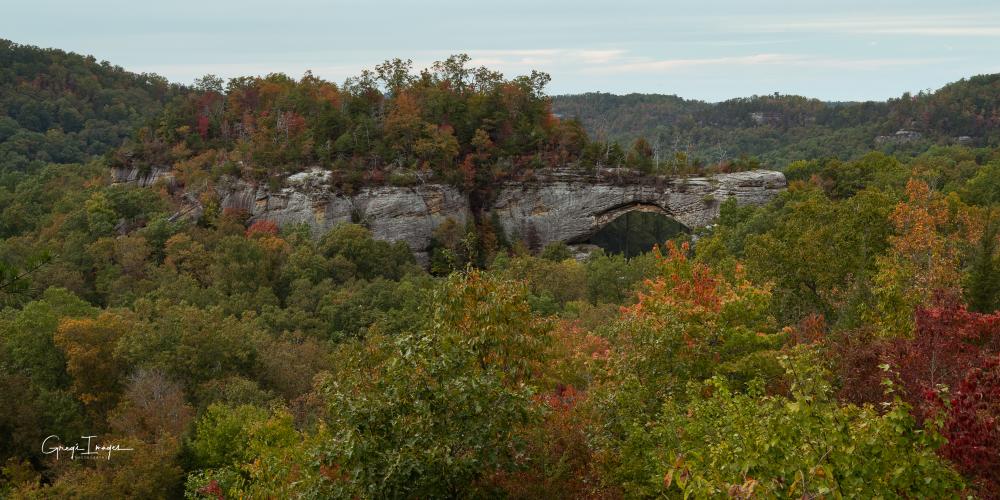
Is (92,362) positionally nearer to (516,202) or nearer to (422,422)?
(422,422)

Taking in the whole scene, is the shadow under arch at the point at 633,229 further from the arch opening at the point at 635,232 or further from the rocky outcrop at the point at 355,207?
the rocky outcrop at the point at 355,207

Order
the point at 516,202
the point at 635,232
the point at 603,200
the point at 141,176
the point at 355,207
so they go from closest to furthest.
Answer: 1. the point at 355,207
2. the point at 603,200
3. the point at 516,202
4. the point at 635,232
5. the point at 141,176

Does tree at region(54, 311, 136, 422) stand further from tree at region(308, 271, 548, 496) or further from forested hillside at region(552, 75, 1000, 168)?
forested hillside at region(552, 75, 1000, 168)

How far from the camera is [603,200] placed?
169ft

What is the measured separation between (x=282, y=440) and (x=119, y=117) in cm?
9529

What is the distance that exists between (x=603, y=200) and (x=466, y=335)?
41723 mm

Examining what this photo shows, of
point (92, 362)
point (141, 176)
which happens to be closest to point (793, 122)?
point (141, 176)

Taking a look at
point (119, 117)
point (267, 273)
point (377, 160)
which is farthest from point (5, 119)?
point (267, 273)

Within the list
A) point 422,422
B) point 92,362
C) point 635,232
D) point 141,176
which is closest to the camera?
point 422,422

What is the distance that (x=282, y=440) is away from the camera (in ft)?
55.3

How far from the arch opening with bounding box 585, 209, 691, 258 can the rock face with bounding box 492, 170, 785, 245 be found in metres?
0.56

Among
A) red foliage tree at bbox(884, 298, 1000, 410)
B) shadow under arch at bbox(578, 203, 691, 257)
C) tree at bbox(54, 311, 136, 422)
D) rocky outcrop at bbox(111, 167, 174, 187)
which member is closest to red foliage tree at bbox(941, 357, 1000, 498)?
red foliage tree at bbox(884, 298, 1000, 410)

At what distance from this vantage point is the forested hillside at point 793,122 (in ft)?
342

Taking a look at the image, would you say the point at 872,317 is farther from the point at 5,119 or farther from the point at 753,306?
the point at 5,119
